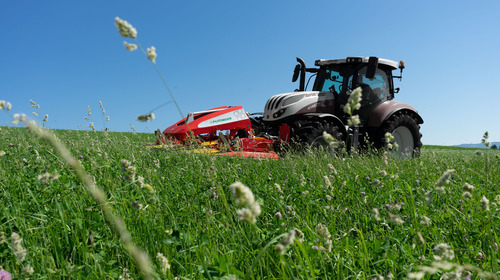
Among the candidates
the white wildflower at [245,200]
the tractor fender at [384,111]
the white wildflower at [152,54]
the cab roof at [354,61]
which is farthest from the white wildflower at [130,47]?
the tractor fender at [384,111]

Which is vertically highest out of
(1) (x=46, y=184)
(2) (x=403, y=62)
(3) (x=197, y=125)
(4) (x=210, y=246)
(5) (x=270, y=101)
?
(2) (x=403, y=62)

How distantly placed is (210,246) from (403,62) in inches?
354

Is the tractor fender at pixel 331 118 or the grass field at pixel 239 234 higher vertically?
the tractor fender at pixel 331 118

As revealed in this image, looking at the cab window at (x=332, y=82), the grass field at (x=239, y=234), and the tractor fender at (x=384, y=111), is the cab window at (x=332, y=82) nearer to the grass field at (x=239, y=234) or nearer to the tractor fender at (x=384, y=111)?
the tractor fender at (x=384, y=111)

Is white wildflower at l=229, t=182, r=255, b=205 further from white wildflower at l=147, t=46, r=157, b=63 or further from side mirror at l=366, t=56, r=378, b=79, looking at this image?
side mirror at l=366, t=56, r=378, b=79

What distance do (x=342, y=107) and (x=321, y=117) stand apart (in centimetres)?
101

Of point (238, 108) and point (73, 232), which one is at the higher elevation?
point (238, 108)

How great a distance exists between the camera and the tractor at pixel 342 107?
7535mm

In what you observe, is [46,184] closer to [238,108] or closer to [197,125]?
[197,125]

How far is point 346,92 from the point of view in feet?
27.7

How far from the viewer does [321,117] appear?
296 inches

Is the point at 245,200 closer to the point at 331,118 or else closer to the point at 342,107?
the point at 331,118

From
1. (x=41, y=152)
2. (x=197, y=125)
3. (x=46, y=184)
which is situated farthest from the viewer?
(x=197, y=125)

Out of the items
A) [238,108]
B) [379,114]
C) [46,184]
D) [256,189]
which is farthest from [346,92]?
[46,184]
